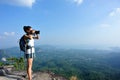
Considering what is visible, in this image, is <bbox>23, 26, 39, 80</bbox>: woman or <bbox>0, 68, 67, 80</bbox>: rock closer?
<bbox>23, 26, 39, 80</bbox>: woman

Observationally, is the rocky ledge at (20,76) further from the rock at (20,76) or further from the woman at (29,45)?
the woman at (29,45)

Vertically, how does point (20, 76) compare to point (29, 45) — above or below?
below

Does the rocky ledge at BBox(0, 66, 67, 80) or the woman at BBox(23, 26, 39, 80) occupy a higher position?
the woman at BBox(23, 26, 39, 80)

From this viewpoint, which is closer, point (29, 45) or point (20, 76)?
point (29, 45)

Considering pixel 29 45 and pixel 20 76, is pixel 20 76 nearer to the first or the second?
pixel 20 76

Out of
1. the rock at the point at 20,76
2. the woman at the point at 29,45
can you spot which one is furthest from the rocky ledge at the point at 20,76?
the woman at the point at 29,45

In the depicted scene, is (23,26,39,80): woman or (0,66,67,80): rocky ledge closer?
(23,26,39,80): woman

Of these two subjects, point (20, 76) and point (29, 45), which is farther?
point (20, 76)

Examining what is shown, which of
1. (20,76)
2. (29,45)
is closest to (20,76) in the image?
(20,76)

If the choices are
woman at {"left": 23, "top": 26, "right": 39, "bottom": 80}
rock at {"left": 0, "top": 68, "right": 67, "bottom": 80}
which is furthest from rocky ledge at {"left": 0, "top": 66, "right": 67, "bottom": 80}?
woman at {"left": 23, "top": 26, "right": 39, "bottom": 80}

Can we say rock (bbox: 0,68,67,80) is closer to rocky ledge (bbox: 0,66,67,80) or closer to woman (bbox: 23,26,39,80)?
rocky ledge (bbox: 0,66,67,80)

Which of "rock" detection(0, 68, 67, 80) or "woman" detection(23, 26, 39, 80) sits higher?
"woman" detection(23, 26, 39, 80)

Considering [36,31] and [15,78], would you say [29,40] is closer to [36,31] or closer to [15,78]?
[36,31]

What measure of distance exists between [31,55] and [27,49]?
0.91 ft
